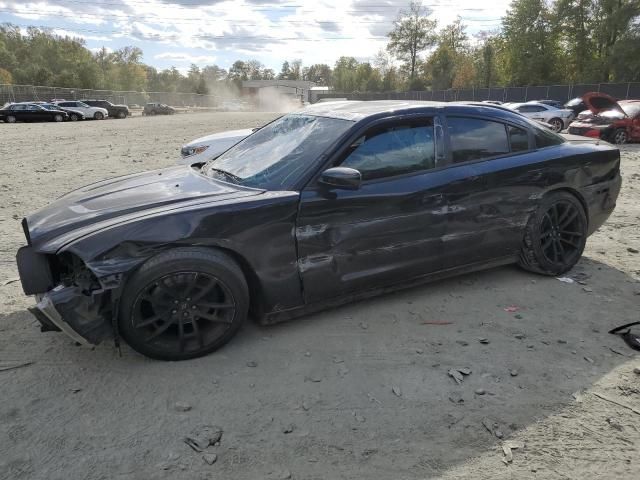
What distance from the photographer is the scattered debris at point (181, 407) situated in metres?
2.77

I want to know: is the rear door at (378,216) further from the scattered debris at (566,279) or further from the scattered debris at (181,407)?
the scattered debris at (566,279)

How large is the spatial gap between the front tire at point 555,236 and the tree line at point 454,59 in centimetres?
4751

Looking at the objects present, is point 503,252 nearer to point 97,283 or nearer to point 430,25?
point 97,283

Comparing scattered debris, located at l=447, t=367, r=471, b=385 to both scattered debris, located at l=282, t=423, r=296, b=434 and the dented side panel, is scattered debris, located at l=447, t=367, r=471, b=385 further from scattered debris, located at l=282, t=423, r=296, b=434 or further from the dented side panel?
scattered debris, located at l=282, t=423, r=296, b=434

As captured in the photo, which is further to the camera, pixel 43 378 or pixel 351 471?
pixel 43 378

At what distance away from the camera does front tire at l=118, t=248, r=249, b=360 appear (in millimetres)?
3037

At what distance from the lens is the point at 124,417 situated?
271cm

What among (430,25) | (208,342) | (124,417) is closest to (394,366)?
(208,342)

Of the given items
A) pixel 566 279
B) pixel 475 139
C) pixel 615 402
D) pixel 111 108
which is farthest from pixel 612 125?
pixel 111 108

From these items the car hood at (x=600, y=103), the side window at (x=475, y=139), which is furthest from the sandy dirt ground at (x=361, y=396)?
the car hood at (x=600, y=103)

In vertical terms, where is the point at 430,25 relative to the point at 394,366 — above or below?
above

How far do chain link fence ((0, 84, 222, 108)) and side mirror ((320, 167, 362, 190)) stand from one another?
175ft

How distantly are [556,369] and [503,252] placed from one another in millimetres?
1375

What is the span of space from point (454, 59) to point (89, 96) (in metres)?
49.6
